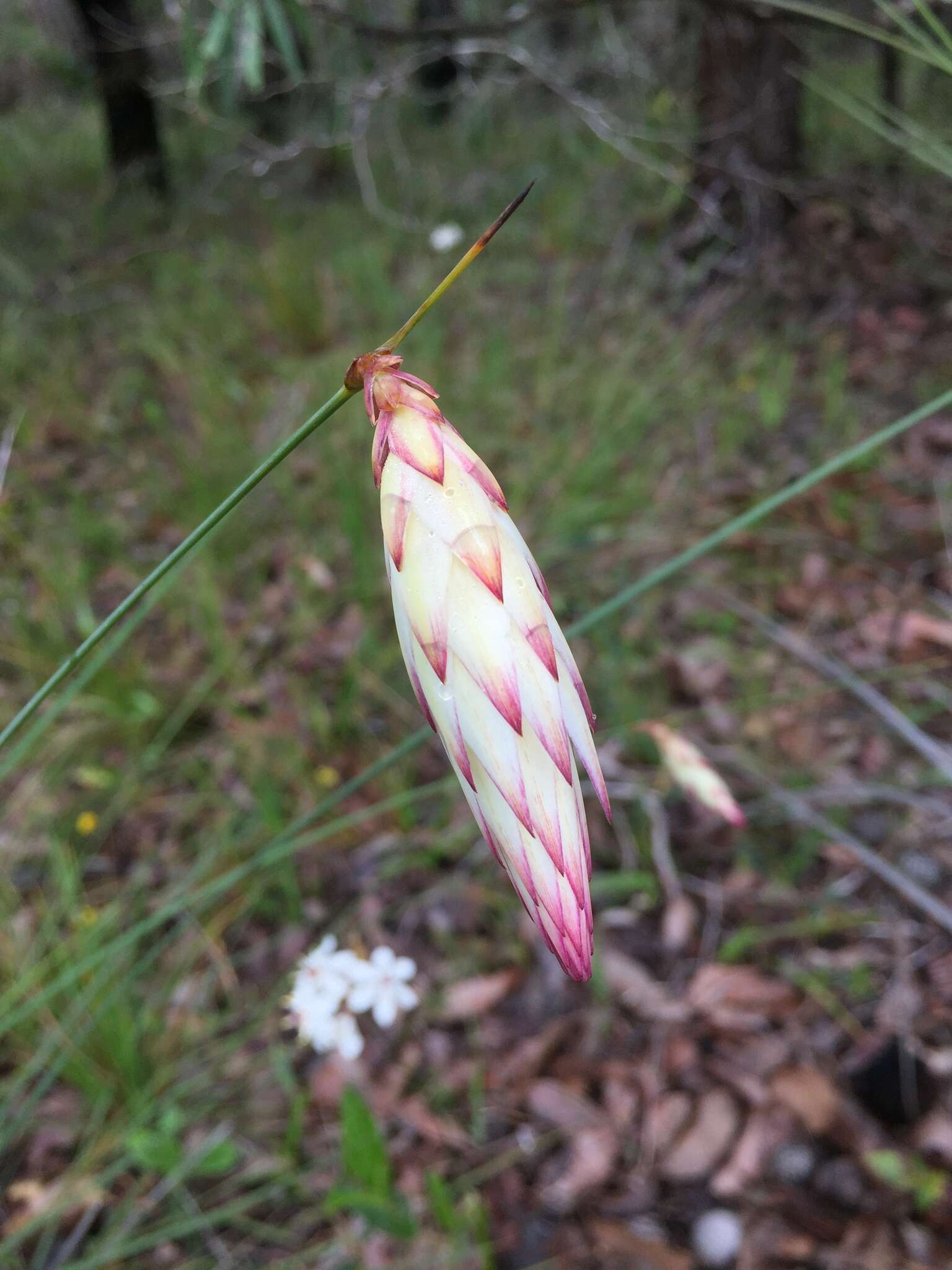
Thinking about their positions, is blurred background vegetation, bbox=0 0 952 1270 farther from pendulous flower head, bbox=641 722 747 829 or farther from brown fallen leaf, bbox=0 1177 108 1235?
pendulous flower head, bbox=641 722 747 829

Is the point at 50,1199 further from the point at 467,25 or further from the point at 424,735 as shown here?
the point at 467,25

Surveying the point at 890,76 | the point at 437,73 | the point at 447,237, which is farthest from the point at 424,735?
the point at 437,73

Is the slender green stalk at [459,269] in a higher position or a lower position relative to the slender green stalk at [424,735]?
higher

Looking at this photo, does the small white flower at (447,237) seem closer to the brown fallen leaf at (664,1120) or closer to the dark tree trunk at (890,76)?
the dark tree trunk at (890,76)

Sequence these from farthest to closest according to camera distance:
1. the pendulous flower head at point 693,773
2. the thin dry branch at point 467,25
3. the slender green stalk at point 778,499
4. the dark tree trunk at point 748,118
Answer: the dark tree trunk at point 748,118, the thin dry branch at point 467,25, the pendulous flower head at point 693,773, the slender green stalk at point 778,499

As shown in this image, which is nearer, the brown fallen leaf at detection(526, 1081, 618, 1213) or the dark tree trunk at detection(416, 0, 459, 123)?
the brown fallen leaf at detection(526, 1081, 618, 1213)

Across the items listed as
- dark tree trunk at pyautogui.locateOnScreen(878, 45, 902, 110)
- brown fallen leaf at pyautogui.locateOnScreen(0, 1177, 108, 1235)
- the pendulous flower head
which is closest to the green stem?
the pendulous flower head

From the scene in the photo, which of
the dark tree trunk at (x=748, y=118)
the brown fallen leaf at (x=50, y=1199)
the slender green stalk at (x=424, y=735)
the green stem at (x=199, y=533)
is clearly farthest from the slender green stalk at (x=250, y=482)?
the dark tree trunk at (x=748, y=118)
